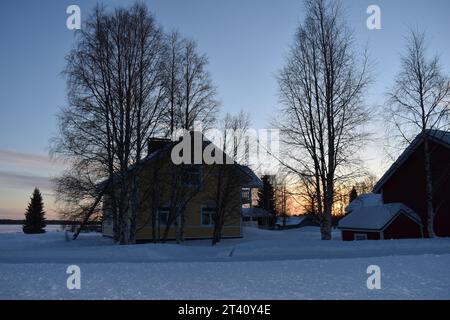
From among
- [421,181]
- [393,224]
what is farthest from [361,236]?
[421,181]

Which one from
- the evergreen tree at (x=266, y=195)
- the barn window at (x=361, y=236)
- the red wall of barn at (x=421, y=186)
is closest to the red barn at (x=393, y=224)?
the barn window at (x=361, y=236)

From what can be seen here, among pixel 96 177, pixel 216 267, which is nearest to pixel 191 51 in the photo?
pixel 96 177

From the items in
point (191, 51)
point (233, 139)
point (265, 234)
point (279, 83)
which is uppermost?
point (191, 51)

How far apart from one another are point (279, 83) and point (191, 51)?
20.4 feet

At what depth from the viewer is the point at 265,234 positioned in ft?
122

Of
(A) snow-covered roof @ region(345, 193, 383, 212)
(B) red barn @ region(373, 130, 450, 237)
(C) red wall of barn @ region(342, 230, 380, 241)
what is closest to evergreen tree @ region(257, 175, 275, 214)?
(A) snow-covered roof @ region(345, 193, 383, 212)

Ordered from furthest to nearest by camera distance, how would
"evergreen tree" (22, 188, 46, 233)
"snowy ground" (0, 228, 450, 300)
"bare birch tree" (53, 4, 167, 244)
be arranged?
1. "evergreen tree" (22, 188, 46, 233)
2. "bare birch tree" (53, 4, 167, 244)
3. "snowy ground" (0, 228, 450, 300)

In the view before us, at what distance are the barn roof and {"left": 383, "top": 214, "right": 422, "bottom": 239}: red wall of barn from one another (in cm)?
343

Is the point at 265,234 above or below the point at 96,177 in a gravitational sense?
below

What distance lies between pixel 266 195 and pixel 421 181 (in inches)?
1904

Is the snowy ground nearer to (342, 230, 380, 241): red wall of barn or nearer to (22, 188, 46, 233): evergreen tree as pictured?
(342, 230, 380, 241): red wall of barn

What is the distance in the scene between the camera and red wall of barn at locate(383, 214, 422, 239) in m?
24.1

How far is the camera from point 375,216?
25.5 metres
